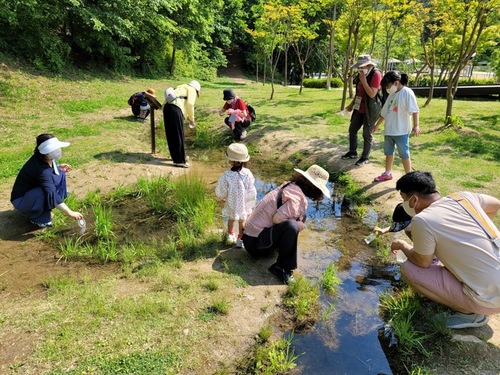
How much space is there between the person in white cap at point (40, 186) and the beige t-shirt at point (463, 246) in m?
3.68

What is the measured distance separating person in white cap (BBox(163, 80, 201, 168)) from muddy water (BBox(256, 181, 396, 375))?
121 inches

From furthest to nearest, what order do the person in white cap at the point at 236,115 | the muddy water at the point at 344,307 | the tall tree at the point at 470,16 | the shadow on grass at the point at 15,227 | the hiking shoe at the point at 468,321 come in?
the person in white cap at the point at 236,115 → the tall tree at the point at 470,16 → the shadow on grass at the point at 15,227 → the hiking shoe at the point at 468,321 → the muddy water at the point at 344,307

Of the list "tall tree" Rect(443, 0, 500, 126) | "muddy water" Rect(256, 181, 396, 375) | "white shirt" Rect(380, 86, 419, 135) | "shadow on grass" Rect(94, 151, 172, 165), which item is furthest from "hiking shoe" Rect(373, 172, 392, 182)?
"tall tree" Rect(443, 0, 500, 126)

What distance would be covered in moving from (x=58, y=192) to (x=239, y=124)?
4.92 m

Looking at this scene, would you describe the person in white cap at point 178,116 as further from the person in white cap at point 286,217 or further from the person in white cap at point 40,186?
the person in white cap at point 286,217

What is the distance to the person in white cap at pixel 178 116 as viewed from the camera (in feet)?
21.2

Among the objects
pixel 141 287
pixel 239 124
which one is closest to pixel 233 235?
pixel 141 287

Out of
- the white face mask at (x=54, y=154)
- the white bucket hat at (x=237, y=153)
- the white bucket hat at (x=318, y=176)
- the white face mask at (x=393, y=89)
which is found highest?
the white face mask at (x=393, y=89)

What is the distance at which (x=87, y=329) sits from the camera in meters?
2.68

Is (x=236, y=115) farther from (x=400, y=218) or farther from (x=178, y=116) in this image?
(x=400, y=218)

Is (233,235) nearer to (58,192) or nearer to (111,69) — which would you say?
(58,192)

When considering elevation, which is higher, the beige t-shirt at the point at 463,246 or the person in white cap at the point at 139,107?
the person in white cap at the point at 139,107

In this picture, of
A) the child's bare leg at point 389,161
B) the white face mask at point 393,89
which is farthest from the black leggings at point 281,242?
the white face mask at point 393,89

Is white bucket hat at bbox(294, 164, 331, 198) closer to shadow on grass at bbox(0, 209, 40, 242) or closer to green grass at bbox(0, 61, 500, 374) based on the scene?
green grass at bbox(0, 61, 500, 374)
